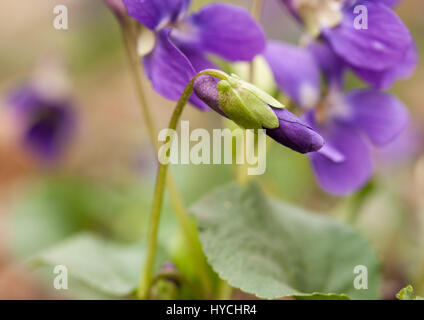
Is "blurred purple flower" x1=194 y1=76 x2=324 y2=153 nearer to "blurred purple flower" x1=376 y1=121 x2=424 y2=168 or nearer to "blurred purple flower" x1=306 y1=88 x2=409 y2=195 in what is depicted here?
"blurred purple flower" x1=306 y1=88 x2=409 y2=195

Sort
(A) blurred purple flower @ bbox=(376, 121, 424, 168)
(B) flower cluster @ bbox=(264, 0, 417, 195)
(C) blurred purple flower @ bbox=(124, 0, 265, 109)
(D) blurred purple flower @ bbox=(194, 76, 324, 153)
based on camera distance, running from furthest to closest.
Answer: (A) blurred purple flower @ bbox=(376, 121, 424, 168) → (B) flower cluster @ bbox=(264, 0, 417, 195) → (C) blurred purple flower @ bbox=(124, 0, 265, 109) → (D) blurred purple flower @ bbox=(194, 76, 324, 153)

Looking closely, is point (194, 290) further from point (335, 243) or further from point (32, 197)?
point (32, 197)

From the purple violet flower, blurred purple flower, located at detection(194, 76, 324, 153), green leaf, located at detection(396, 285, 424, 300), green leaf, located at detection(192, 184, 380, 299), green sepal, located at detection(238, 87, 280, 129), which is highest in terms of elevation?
the purple violet flower

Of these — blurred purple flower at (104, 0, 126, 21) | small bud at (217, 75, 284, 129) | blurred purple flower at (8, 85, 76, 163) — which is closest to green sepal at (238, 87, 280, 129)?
small bud at (217, 75, 284, 129)

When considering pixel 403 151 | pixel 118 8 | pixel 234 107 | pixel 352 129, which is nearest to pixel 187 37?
pixel 118 8

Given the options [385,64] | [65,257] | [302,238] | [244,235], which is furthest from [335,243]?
[65,257]

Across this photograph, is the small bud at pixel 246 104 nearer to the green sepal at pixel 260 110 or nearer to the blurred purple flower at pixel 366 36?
the green sepal at pixel 260 110

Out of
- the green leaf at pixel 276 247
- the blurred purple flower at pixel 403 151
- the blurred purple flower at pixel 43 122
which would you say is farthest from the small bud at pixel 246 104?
the blurred purple flower at pixel 43 122
